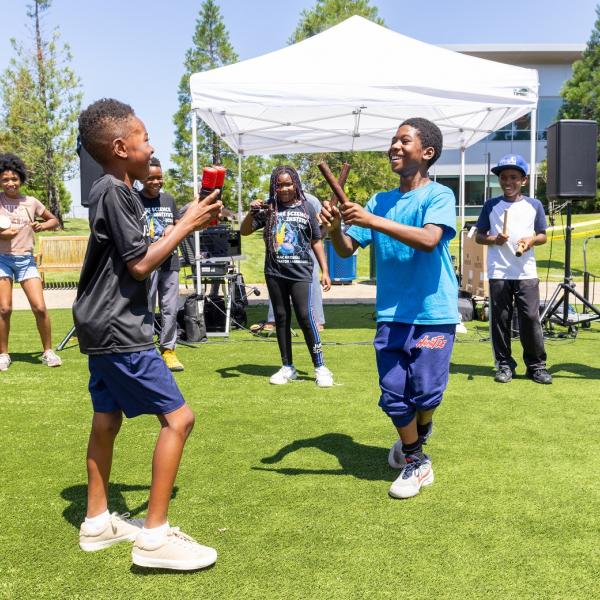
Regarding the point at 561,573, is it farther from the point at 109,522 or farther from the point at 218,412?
the point at 218,412

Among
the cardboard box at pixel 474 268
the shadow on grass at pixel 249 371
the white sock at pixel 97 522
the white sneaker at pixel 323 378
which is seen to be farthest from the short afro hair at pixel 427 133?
the cardboard box at pixel 474 268

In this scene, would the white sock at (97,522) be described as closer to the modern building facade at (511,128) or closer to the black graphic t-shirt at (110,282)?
the black graphic t-shirt at (110,282)

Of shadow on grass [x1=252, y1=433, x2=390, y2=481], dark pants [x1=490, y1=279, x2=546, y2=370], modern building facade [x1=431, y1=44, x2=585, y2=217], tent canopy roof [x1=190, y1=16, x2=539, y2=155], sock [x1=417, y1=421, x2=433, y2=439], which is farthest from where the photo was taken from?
modern building facade [x1=431, y1=44, x2=585, y2=217]

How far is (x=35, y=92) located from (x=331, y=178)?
3149 cm

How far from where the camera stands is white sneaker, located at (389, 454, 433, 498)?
328 centimetres

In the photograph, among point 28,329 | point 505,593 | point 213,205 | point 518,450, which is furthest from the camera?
point 28,329

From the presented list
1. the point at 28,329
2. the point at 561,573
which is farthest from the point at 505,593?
the point at 28,329

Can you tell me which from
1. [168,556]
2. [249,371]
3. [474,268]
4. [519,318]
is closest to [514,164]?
[519,318]

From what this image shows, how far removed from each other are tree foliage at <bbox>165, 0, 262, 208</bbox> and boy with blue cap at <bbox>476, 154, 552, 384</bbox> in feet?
65.1

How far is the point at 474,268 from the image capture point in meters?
11.3

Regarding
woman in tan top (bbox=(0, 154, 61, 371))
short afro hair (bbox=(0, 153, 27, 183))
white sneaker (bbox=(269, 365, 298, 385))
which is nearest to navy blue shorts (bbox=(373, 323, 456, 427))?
white sneaker (bbox=(269, 365, 298, 385))

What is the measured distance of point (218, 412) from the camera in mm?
4973

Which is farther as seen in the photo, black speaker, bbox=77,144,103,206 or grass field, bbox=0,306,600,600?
black speaker, bbox=77,144,103,206

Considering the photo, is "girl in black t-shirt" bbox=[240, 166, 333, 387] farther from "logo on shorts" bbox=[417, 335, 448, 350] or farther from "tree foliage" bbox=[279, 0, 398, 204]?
"tree foliage" bbox=[279, 0, 398, 204]
